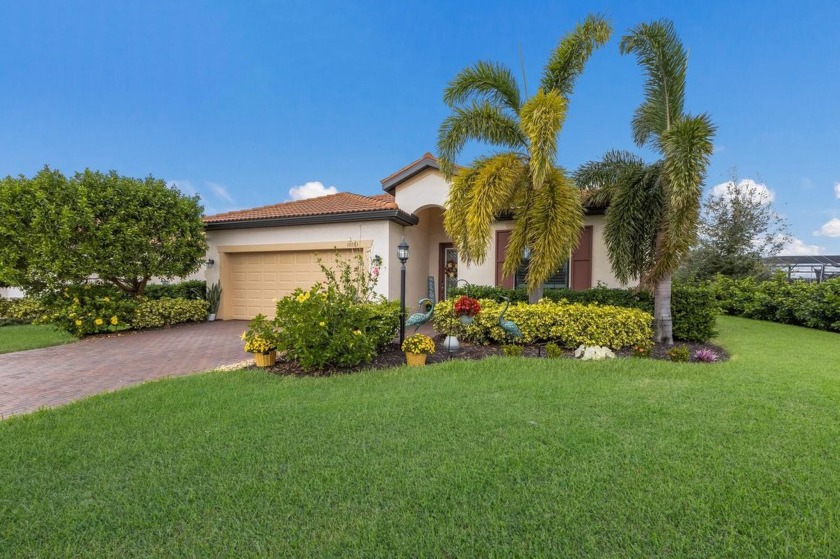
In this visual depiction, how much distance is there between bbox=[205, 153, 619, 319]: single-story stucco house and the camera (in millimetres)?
11141

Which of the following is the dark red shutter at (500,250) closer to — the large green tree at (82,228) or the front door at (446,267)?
the front door at (446,267)

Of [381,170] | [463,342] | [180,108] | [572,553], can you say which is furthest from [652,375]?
[180,108]

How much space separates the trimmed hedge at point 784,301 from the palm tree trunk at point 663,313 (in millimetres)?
6914

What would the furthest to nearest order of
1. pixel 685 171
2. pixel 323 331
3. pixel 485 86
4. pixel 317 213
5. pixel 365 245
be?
pixel 317 213 < pixel 365 245 < pixel 485 86 < pixel 685 171 < pixel 323 331

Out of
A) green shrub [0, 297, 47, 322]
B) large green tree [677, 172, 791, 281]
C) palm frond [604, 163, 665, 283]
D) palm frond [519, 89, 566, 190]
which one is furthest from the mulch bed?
green shrub [0, 297, 47, 322]

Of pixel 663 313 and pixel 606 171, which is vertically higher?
pixel 606 171

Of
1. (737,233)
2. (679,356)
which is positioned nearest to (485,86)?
(679,356)

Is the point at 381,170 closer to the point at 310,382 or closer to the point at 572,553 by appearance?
the point at 310,382

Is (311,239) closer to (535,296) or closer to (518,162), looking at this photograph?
(518,162)

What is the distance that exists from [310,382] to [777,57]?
43.9 feet

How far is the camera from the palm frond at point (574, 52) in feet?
25.0

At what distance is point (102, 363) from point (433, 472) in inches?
283

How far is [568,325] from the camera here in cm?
733

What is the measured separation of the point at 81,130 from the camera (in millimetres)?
11805
